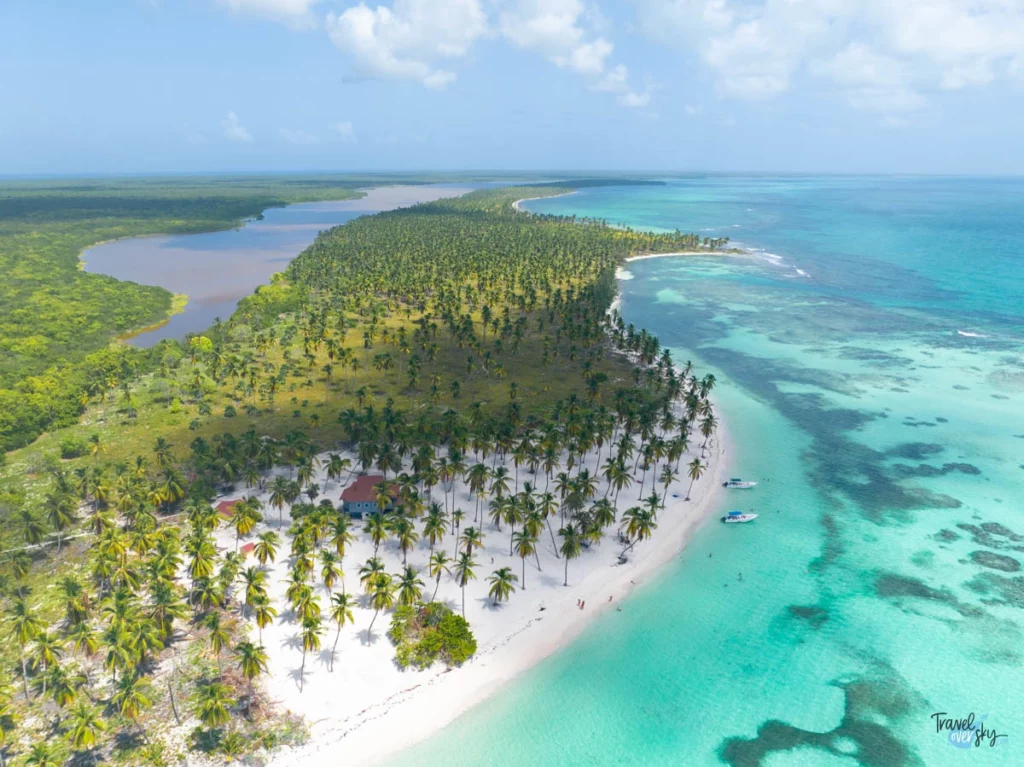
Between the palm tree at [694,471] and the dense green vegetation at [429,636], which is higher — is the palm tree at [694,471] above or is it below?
above

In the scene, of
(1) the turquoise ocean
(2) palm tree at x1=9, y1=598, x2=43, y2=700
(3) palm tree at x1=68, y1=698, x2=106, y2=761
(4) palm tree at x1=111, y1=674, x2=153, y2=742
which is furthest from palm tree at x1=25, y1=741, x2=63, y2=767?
(1) the turquoise ocean

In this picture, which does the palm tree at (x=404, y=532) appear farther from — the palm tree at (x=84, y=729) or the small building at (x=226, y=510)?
the palm tree at (x=84, y=729)

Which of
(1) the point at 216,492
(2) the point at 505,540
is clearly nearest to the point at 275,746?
(2) the point at 505,540

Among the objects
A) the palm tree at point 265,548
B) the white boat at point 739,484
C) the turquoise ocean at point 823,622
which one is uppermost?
the palm tree at point 265,548

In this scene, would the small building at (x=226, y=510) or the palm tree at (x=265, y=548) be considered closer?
the palm tree at (x=265, y=548)

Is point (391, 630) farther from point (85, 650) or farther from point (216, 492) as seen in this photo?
point (216, 492)

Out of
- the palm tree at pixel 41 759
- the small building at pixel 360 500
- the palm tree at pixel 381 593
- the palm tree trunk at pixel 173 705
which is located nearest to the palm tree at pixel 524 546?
the palm tree at pixel 381 593
